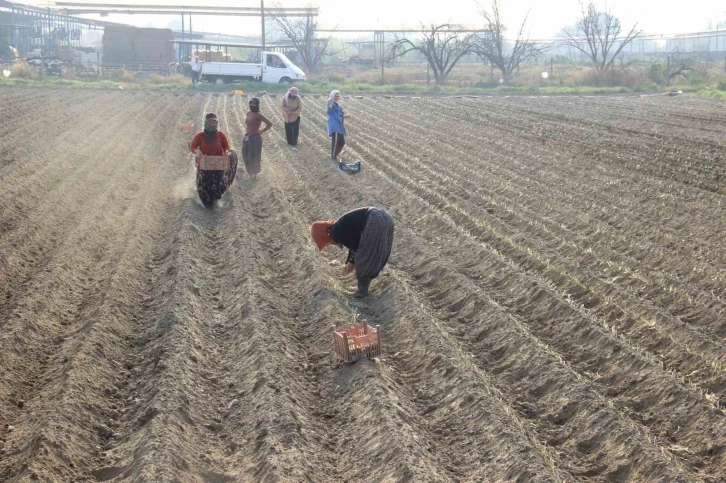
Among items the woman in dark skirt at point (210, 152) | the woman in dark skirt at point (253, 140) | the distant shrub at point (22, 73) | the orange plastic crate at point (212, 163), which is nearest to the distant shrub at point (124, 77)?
the distant shrub at point (22, 73)

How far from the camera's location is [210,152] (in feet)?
40.3

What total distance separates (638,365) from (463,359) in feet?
4.20

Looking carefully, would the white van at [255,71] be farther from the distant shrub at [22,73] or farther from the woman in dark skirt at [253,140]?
the woman in dark skirt at [253,140]

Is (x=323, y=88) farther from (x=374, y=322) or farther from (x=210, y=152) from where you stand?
(x=374, y=322)

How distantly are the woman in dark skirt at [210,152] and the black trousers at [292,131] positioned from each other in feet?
Result: 20.5

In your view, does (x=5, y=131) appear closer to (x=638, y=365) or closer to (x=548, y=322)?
(x=548, y=322)

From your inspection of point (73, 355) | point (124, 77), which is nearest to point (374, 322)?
point (73, 355)

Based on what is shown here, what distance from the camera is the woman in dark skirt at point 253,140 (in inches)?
587

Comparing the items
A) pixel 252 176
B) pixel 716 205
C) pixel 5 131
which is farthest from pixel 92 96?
pixel 716 205

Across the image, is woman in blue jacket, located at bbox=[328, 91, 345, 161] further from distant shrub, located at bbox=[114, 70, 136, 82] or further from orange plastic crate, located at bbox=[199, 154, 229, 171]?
distant shrub, located at bbox=[114, 70, 136, 82]

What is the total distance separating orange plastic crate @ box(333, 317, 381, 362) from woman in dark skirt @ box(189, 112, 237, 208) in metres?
5.86

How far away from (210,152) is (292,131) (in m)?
6.71

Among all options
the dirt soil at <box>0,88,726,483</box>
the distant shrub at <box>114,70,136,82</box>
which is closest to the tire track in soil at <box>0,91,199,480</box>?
the dirt soil at <box>0,88,726,483</box>

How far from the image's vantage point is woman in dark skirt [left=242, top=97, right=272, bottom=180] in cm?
1491
